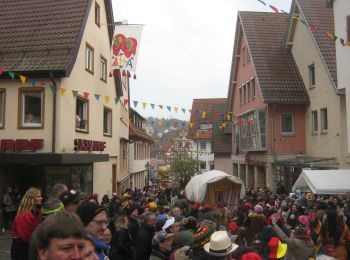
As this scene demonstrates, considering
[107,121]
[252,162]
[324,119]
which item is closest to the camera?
[107,121]

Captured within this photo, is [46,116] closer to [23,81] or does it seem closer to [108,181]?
[23,81]

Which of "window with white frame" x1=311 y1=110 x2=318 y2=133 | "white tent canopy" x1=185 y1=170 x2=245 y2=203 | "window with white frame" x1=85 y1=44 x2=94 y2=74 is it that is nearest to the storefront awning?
A: "window with white frame" x1=85 y1=44 x2=94 y2=74

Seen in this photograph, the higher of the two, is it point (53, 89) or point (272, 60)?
point (272, 60)

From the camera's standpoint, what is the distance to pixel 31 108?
16281mm

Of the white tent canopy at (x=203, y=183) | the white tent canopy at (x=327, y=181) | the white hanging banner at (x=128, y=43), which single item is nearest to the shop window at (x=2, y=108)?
the white hanging banner at (x=128, y=43)

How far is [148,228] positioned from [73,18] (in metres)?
13.2

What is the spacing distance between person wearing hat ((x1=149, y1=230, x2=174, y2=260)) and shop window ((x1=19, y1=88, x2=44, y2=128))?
10836 mm

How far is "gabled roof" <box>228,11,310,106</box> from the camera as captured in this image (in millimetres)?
25578

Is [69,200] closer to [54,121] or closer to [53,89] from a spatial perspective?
[54,121]

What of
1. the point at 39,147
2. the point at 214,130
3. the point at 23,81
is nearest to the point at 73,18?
the point at 23,81

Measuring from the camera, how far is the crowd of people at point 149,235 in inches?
104

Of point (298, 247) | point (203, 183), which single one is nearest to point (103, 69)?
point (203, 183)

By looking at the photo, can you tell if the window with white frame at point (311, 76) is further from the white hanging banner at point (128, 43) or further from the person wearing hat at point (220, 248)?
the person wearing hat at point (220, 248)

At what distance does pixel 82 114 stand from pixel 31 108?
2672 millimetres
